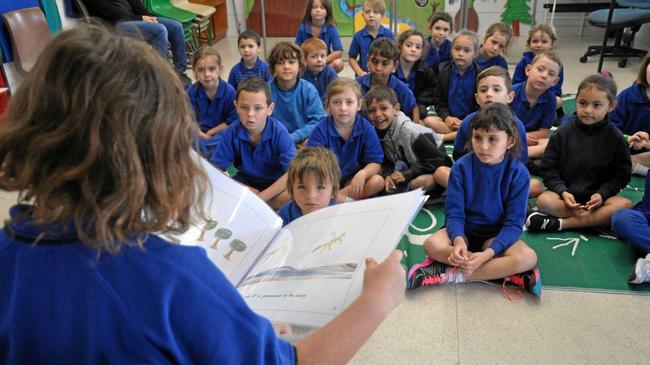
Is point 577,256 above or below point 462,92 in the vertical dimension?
below

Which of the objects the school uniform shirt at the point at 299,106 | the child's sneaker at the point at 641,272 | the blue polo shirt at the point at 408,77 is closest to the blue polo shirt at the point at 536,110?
the blue polo shirt at the point at 408,77

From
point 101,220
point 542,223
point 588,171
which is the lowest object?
point 542,223

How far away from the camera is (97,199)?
0.49 m

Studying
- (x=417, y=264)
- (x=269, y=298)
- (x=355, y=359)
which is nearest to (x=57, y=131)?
(x=269, y=298)

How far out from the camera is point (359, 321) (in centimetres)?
69

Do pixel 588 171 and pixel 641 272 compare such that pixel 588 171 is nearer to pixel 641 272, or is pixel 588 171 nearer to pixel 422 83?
pixel 641 272

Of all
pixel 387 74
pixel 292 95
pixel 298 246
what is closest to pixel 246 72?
pixel 292 95

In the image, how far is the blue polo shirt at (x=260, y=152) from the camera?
2219 mm

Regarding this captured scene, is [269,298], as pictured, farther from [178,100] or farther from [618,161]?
[618,161]

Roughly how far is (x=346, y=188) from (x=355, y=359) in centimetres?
92

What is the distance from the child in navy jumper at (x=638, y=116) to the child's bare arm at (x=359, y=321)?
210cm

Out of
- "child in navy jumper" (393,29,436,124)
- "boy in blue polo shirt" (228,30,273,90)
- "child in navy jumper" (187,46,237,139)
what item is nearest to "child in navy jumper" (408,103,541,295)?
"child in navy jumper" (393,29,436,124)

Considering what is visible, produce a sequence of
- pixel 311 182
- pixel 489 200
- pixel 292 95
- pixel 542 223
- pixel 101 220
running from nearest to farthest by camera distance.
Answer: pixel 101 220 < pixel 311 182 < pixel 489 200 < pixel 542 223 < pixel 292 95

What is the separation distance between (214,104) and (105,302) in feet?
8.41
